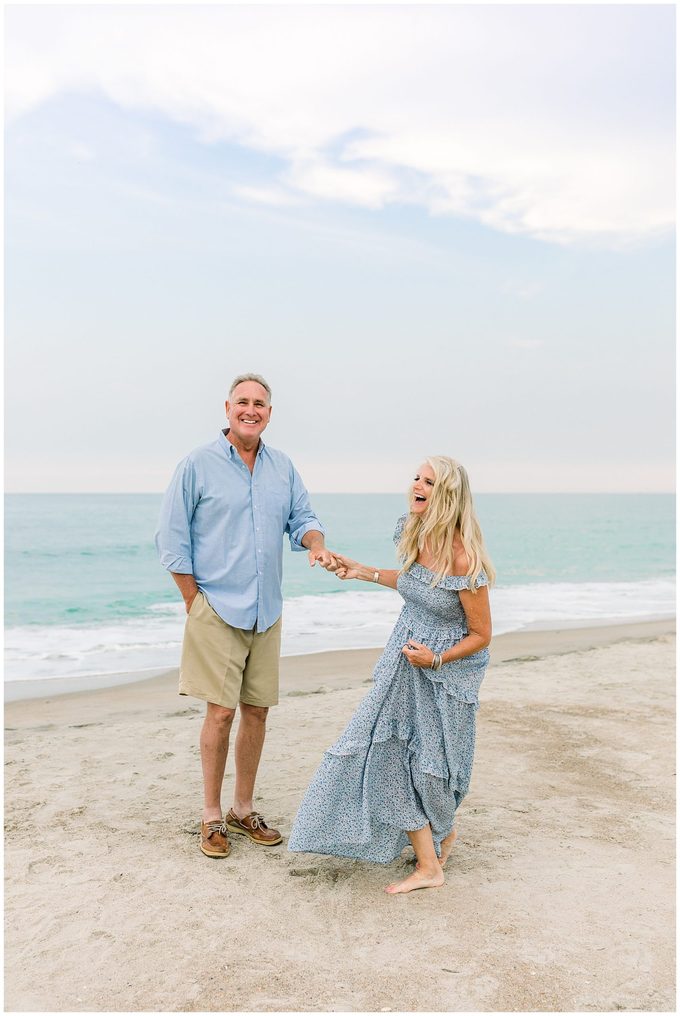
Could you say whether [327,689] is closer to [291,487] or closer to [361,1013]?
[291,487]

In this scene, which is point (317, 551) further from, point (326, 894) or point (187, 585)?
point (326, 894)

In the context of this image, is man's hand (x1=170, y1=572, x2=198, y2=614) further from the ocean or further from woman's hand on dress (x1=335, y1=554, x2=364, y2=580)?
the ocean

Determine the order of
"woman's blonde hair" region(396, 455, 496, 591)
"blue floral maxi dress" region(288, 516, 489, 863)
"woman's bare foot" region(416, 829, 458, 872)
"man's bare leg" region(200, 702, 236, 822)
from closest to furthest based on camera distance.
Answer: "woman's blonde hair" region(396, 455, 496, 591)
"blue floral maxi dress" region(288, 516, 489, 863)
"woman's bare foot" region(416, 829, 458, 872)
"man's bare leg" region(200, 702, 236, 822)

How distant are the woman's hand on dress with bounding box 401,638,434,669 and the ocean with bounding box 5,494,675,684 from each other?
6454 mm

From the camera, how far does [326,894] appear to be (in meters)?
3.57

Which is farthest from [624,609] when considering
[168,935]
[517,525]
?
[517,525]

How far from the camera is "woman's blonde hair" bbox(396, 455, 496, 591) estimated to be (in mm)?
3465

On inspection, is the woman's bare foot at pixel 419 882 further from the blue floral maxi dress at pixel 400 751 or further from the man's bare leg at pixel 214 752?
the man's bare leg at pixel 214 752

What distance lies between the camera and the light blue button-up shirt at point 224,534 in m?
3.96

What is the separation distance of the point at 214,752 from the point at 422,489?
166 centimetres

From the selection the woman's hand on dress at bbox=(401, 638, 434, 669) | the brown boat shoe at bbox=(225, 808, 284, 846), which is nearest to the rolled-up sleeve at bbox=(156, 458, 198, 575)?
the woman's hand on dress at bbox=(401, 638, 434, 669)

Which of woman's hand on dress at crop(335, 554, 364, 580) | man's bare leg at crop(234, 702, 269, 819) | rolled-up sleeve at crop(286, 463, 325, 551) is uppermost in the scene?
rolled-up sleeve at crop(286, 463, 325, 551)

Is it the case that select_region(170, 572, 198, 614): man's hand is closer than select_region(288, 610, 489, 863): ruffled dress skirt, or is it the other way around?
select_region(288, 610, 489, 863): ruffled dress skirt

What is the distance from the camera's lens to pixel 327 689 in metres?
8.24
